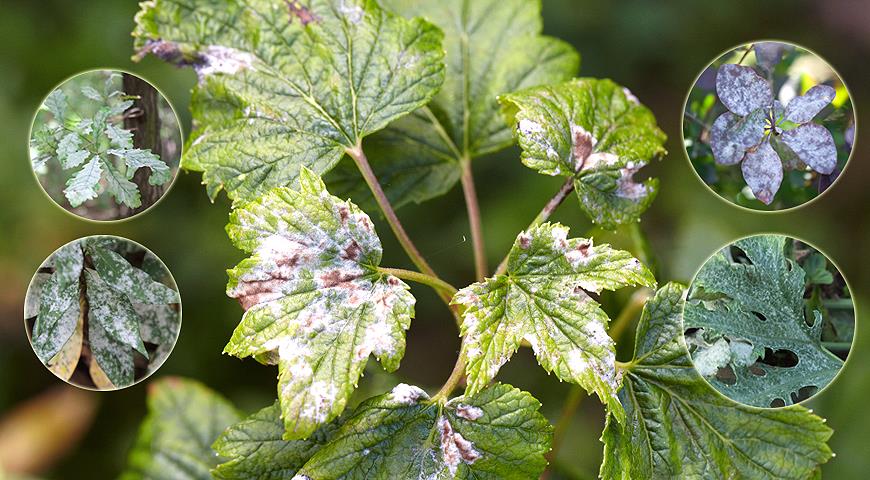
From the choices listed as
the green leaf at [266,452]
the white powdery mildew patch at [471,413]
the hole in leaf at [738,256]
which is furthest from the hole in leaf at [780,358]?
the green leaf at [266,452]

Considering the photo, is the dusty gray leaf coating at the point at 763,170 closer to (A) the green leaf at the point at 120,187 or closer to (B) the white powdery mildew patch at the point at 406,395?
(B) the white powdery mildew patch at the point at 406,395

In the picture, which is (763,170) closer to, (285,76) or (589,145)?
(589,145)

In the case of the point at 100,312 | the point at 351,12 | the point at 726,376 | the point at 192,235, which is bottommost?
the point at 192,235

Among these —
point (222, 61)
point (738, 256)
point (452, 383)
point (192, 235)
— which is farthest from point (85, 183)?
point (192, 235)

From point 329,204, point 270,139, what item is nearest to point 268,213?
point 329,204

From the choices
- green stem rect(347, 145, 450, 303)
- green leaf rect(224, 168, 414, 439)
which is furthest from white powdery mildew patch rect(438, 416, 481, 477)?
green stem rect(347, 145, 450, 303)

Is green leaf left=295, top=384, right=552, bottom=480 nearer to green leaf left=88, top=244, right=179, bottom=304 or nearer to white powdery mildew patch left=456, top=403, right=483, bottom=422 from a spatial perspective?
white powdery mildew patch left=456, top=403, right=483, bottom=422
